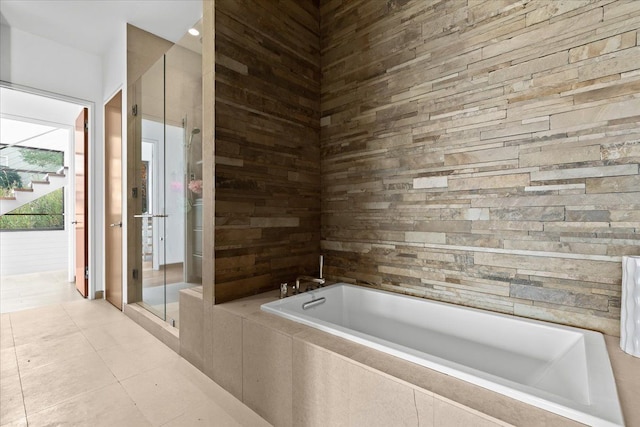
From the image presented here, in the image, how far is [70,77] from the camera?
338 cm

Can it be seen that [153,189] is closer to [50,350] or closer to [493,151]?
[50,350]

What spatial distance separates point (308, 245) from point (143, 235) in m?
1.65

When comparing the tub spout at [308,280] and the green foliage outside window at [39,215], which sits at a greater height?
the green foliage outside window at [39,215]

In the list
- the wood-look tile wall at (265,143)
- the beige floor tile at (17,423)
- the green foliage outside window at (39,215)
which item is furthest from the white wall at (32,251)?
the wood-look tile wall at (265,143)

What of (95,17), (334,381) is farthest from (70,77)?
(334,381)

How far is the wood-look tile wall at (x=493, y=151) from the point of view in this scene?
1303 mm

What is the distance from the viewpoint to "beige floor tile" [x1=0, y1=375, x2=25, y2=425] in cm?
150

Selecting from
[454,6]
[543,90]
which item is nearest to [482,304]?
[543,90]

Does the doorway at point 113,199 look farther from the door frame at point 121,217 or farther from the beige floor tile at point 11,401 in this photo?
the beige floor tile at point 11,401

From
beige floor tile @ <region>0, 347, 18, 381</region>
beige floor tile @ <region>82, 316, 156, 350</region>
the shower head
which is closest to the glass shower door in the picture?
beige floor tile @ <region>82, 316, 156, 350</region>

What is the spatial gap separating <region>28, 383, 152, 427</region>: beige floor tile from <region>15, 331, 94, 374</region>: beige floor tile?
62 centimetres

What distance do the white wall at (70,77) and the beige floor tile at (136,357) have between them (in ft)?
5.92

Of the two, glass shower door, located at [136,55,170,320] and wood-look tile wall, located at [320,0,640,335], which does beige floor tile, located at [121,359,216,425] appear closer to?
glass shower door, located at [136,55,170,320]

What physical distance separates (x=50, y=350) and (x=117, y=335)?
1.34ft
